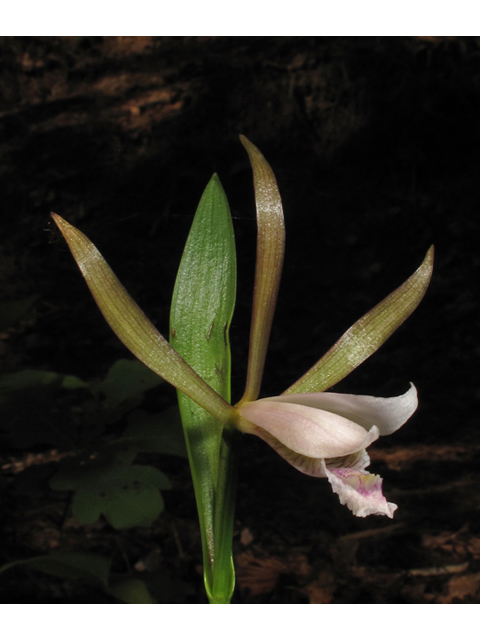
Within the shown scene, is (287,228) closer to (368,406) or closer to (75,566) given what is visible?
(368,406)

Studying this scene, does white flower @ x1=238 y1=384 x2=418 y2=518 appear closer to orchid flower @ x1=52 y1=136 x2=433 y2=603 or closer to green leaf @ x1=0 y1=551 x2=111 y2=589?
orchid flower @ x1=52 y1=136 x2=433 y2=603

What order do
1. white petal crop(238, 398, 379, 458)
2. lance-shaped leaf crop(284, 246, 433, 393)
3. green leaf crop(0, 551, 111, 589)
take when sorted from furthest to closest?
green leaf crop(0, 551, 111, 589), lance-shaped leaf crop(284, 246, 433, 393), white petal crop(238, 398, 379, 458)

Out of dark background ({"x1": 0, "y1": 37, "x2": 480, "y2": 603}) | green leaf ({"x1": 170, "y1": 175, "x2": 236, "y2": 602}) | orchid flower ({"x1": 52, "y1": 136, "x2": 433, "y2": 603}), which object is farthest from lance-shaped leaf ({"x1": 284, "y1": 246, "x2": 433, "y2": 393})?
dark background ({"x1": 0, "y1": 37, "x2": 480, "y2": 603})

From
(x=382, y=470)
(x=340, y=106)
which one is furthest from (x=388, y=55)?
(x=382, y=470)

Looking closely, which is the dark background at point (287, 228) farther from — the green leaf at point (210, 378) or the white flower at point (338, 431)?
the white flower at point (338, 431)

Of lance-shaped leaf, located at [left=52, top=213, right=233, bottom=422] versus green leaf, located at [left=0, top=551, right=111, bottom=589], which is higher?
lance-shaped leaf, located at [left=52, top=213, right=233, bottom=422]

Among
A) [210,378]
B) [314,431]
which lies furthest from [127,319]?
[314,431]

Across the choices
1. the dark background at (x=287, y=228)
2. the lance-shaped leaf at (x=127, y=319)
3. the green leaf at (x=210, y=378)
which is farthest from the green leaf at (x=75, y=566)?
the lance-shaped leaf at (x=127, y=319)
